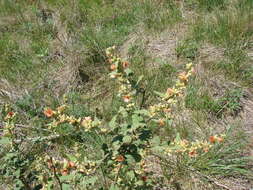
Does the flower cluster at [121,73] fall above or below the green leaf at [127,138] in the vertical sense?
above

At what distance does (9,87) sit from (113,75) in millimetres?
1921

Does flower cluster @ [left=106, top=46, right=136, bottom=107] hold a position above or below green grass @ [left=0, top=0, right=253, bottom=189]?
above

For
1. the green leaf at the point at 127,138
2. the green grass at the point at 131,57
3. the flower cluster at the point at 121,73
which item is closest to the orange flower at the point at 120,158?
the green leaf at the point at 127,138

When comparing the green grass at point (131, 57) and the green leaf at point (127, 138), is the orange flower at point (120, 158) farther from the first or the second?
the green grass at point (131, 57)

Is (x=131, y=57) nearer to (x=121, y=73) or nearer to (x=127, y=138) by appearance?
(x=121, y=73)

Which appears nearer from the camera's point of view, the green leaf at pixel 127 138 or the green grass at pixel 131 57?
the green leaf at pixel 127 138

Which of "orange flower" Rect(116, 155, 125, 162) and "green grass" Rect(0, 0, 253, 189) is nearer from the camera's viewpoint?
"orange flower" Rect(116, 155, 125, 162)

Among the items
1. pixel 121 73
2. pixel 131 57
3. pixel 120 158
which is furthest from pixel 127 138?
pixel 131 57

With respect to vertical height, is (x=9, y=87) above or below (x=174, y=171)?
above

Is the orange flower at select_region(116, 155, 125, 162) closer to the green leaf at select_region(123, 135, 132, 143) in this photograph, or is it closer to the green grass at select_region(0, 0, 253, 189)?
the green leaf at select_region(123, 135, 132, 143)

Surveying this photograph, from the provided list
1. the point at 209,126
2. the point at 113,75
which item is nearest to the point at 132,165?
the point at 209,126

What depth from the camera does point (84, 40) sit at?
3602 mm

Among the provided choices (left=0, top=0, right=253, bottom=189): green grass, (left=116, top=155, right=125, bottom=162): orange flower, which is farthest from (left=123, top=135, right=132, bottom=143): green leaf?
(left=0, top=0, right=253, bottom=189): green grass

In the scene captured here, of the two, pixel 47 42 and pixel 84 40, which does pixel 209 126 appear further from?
pixel 47 42
